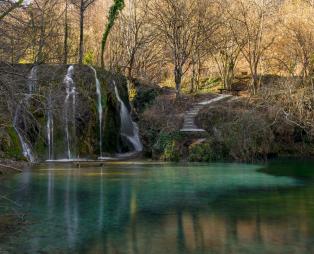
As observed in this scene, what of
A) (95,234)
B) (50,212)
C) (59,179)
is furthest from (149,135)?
(95,234)

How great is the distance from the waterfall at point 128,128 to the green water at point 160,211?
932cm

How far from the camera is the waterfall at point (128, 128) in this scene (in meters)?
29.7

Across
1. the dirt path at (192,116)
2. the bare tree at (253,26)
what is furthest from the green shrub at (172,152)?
the bare tree at (253,26)

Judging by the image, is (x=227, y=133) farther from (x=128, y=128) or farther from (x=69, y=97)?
(x=69, y=97)

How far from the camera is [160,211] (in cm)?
1197

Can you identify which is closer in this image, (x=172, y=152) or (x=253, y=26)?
(x=172, y=152)

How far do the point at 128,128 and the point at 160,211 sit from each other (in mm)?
18505

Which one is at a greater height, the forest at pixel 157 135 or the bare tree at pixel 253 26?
the bare tree at pixel 253 26

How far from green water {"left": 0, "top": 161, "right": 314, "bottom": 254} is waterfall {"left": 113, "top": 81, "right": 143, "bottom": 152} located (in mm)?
9322

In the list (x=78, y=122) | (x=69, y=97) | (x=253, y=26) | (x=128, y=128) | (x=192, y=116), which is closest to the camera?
(x=78, y=122)

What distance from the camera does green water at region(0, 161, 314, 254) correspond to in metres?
8.80

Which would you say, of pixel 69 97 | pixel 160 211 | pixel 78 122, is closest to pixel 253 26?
pixel 69 97

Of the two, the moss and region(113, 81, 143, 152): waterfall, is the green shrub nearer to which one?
region(113, 81, 143, 152): waterfall

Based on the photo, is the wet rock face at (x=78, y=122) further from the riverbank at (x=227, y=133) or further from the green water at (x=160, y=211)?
the green water at (x=160, y=211)
